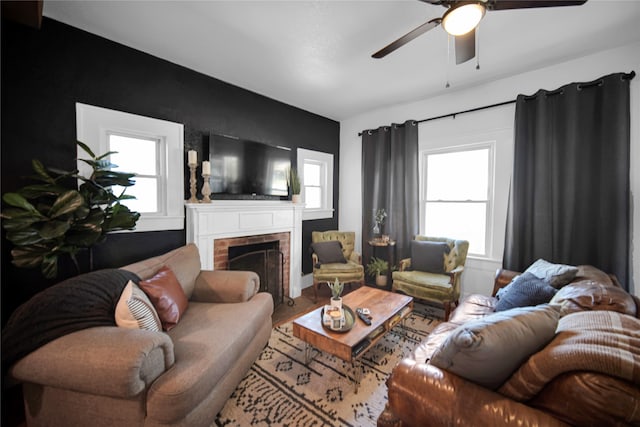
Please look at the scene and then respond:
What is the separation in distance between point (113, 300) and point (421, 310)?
10.2 ft

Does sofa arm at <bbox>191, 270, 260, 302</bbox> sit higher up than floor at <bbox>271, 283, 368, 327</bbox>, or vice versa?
sofa arm at <bbox>191, 270, 260, 302</bbox>

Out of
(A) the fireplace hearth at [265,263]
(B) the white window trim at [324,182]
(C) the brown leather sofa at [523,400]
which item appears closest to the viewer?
(C) the brown leather sofa at [523,400]

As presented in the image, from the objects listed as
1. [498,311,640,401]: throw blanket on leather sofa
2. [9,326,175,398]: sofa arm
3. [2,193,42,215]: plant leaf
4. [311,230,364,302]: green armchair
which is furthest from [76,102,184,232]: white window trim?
[498,311,640,401]: throw blanket on leather sofa

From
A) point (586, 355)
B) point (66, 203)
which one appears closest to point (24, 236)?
point (66, 203)

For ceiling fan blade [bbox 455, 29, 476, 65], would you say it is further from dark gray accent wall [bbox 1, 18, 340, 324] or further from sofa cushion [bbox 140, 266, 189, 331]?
sofa cushion [bbox 140, 266, 189, 331]

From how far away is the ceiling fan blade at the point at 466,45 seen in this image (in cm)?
172

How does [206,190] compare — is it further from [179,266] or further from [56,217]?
[56,217]

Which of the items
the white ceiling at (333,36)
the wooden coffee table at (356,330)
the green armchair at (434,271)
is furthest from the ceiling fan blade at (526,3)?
the green armchair at (434,271)

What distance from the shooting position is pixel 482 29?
82.0 inches

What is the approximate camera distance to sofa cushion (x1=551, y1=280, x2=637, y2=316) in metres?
1.37

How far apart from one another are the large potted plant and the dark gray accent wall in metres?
0.29

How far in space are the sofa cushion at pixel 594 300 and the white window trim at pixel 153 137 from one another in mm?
3196

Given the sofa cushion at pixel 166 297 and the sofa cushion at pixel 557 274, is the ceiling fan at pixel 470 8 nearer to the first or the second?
the sofa cushion at pixel 557 274

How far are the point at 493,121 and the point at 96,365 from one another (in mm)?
4101
